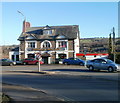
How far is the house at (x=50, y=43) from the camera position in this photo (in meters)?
46.1

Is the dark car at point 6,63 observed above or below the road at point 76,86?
above

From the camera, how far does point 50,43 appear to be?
1868 inches

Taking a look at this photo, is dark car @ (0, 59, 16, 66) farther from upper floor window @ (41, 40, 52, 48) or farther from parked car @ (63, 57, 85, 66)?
upper floor window @ (41, 40, 52, 48)

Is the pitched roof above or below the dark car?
above

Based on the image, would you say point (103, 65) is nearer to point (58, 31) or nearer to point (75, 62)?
point (75, 62)

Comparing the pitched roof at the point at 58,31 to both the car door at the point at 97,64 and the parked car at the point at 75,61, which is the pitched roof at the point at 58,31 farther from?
the car door at the point at 97,64

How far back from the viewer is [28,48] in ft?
158

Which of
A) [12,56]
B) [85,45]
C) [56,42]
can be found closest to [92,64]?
[56,42]

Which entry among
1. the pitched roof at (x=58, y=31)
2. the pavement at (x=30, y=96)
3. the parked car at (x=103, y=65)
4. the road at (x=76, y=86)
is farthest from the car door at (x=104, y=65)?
the pitched roof at (x=58, y=31)

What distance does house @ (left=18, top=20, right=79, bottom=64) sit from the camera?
4606cm

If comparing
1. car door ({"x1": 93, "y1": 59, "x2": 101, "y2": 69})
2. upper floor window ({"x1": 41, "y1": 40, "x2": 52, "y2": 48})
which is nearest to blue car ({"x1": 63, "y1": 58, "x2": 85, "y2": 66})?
upper floor window ({"x1": 41, "y1": 40, "x2": 52, "y2": 48})

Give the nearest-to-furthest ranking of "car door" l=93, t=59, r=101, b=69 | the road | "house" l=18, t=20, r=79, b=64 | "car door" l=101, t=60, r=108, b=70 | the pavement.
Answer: the pavement → the road → "car door" l=101, t=60, r=108, b=70 → "car door" l=93, t=59, r=101, b=69 → "house" l=18, t=20, r=79, b=64

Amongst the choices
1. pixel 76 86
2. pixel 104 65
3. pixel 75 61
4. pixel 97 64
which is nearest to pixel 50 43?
pixel 75 61

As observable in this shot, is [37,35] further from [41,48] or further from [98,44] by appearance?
[98,44]
